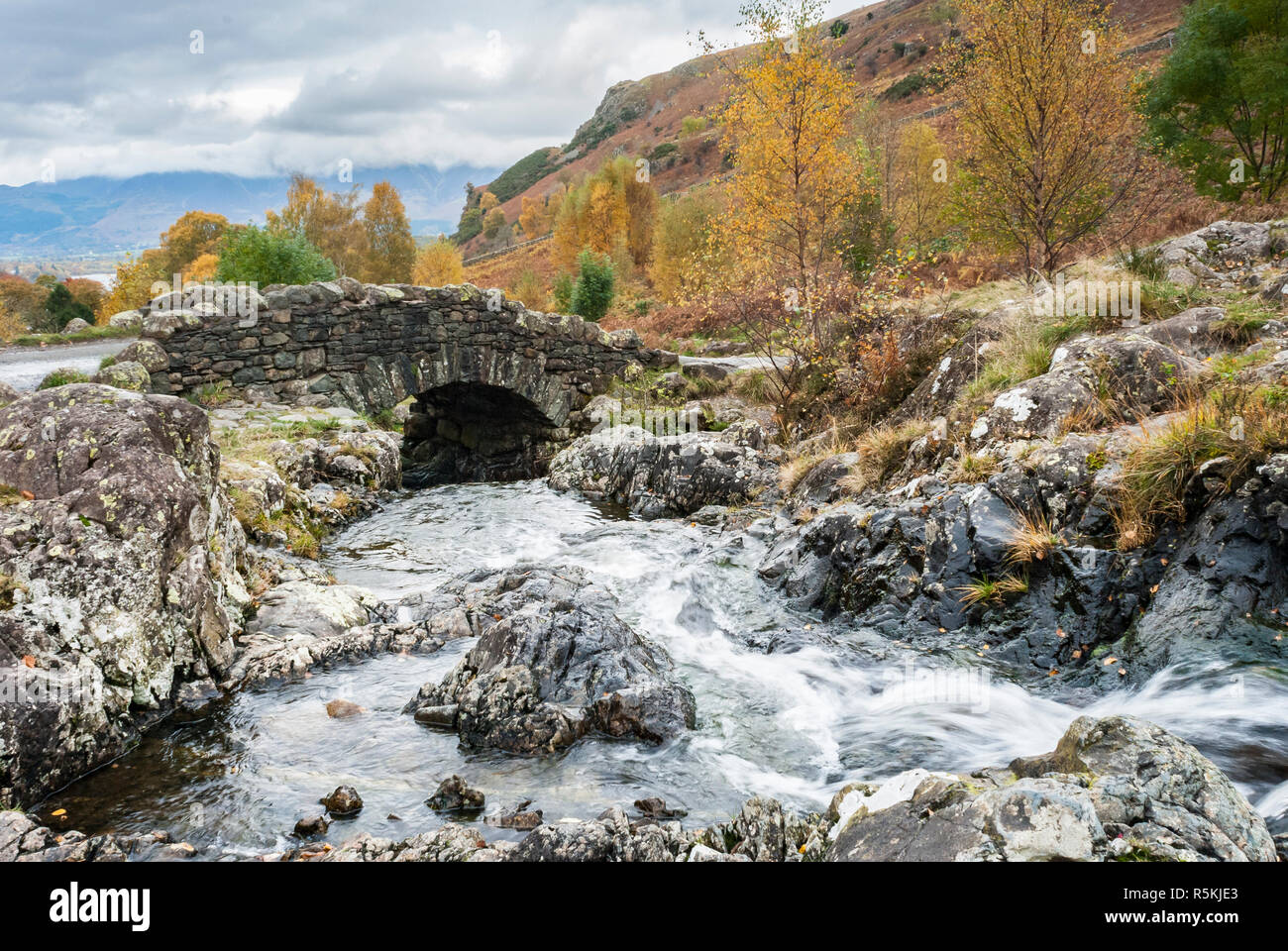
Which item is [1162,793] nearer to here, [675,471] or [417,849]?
[417,849]

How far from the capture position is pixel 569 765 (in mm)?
5176

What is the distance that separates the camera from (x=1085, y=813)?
9.73 ft

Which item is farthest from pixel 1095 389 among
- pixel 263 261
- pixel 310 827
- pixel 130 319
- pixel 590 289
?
pixel 590 289

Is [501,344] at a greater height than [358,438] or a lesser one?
greater

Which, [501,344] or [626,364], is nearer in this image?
[501,344]

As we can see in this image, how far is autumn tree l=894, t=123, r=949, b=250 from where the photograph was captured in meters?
33.6

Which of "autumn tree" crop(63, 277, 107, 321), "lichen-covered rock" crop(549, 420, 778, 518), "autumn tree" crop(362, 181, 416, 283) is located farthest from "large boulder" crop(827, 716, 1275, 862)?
"autumn tree" crop(63, 277, 107, 321)

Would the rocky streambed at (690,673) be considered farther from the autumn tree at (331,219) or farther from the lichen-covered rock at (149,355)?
the autumn tree at (331,219)

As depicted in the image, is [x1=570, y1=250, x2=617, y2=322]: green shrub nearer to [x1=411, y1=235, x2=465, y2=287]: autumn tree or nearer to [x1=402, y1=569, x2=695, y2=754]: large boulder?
[x1=411, y1=235, x2=465, y2=287]: autumn tree

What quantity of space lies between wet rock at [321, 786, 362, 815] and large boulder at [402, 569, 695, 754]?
0.96 metres

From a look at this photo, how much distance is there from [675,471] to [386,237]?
41.5 m
